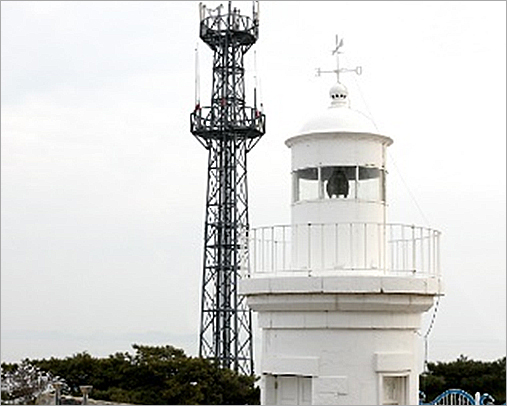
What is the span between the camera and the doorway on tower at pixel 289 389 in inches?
209

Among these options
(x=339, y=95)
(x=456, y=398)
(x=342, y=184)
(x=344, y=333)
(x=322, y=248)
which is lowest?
(x=456, y=398)

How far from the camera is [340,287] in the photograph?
16.6 ft

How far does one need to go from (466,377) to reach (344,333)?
41.6 ft

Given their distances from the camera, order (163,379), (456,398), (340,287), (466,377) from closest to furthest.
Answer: (340,287) → (456,398) → (163,379) → (466,377)

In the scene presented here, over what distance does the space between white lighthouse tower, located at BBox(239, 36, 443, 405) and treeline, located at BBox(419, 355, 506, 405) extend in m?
10.9

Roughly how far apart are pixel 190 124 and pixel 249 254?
49.4 ft

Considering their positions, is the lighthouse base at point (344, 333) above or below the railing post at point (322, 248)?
below

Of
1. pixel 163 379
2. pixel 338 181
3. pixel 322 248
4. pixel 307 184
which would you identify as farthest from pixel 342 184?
pixel 163 379

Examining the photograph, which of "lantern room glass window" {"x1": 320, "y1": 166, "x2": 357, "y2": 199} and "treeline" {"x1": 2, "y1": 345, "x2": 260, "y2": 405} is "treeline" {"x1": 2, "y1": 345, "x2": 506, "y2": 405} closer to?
"treeline" {"x1": 2, "y1": 345, "x2": 260, "y2": 405}

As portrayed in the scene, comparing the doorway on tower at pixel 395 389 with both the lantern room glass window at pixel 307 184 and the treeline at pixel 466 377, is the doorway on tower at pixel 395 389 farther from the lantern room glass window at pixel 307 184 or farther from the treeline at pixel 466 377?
the treeline at pixel 466 377

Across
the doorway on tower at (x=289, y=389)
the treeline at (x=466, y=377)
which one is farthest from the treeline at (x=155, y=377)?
the doorway on tower at (x=289, y=389)

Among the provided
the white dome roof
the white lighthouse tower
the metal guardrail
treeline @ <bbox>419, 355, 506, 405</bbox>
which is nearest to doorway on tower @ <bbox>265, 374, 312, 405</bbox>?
the white lighthouse tower

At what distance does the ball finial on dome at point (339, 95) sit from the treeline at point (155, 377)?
8.99 m

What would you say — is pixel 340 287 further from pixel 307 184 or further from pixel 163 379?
pixel 163 379
